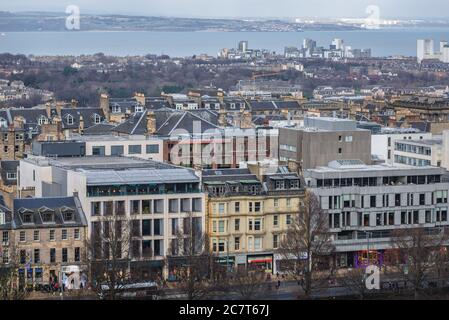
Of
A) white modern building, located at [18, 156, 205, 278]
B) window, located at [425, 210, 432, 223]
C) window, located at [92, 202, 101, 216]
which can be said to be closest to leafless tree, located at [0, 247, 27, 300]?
white modern building, located at [18, 156, 205, 278]

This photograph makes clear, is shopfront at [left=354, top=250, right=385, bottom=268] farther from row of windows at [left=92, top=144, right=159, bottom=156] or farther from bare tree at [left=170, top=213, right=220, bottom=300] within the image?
row of windows at [left=92, top=144, right=159, bottom=156]

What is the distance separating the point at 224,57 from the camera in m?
136

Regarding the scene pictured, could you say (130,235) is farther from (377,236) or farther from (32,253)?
(377,236)

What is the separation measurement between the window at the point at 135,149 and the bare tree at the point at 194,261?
22.1 ft

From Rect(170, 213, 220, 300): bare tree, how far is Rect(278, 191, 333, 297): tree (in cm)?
134

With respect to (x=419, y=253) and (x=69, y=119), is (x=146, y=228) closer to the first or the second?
(x=419, y=253)

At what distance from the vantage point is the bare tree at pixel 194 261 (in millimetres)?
21750

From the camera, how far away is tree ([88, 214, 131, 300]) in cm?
2180

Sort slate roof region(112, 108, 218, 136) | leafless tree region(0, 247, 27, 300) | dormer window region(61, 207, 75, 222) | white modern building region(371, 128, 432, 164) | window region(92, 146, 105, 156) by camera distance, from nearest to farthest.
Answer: leafless tree region(0, 247, 27, 300), dormer window region(61, 207, 75, 222), window region(92, 146, 105, 156), slate roof region(112, 108, 218, 136), white modern building region(371, 128, 432, 164)

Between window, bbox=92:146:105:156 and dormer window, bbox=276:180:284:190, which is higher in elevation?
dormer window, bbox=276:180:284:190

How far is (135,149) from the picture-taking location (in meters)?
31.8

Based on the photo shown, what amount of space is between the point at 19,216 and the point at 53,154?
227 inches

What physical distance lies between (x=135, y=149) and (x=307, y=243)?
8.30 metres

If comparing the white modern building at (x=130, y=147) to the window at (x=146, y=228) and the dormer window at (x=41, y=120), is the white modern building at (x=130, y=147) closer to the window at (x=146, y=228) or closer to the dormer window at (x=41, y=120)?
the window at (x=146, y=228)
